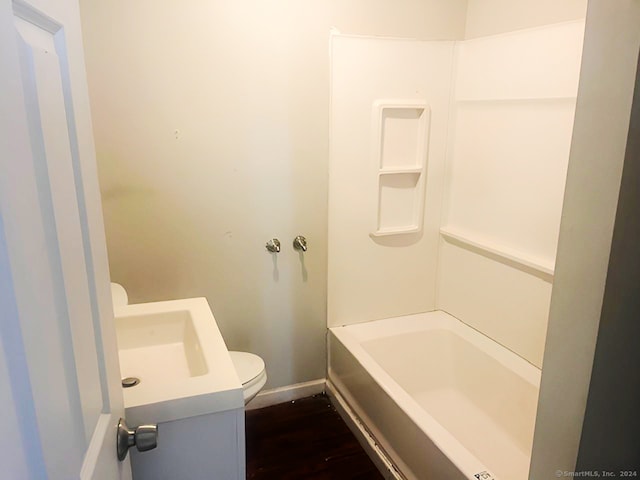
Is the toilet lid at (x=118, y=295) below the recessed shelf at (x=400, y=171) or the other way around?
below

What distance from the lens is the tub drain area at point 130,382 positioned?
1.41 metres

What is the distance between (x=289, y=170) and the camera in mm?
2258

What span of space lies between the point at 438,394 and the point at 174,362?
1.49m

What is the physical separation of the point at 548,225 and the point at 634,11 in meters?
1.51

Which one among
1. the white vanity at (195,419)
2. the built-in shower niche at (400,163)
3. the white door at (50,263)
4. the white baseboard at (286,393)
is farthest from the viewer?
the white baseboard at (286,393)

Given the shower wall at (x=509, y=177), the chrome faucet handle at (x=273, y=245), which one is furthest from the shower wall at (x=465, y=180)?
the chrome faucet handle at (x=273, y=245)

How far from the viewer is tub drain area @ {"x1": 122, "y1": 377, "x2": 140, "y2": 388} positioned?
4.62 ft

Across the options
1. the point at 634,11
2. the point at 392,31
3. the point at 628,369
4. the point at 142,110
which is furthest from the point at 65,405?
the point at 392,31

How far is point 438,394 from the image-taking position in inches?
98.2

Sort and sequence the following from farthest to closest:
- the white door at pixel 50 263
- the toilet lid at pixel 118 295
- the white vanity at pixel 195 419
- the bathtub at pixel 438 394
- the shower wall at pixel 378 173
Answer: the shower wall at pixel 378 173 → the toilet lid at pixel 118 295 → the bathtub at pixel 438 394 → the white vanity at pixel 195 419 → the white door at pixel 50 263

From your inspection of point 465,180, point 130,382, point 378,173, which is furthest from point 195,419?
point 465,180

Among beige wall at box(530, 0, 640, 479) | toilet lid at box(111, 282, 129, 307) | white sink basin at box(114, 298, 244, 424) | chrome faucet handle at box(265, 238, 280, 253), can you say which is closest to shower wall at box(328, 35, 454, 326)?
chrome faucet handle at box(265, 238, 280, 253)

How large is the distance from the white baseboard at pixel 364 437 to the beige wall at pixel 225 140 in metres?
0.43

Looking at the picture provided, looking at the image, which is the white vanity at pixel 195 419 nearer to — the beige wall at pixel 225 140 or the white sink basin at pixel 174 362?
the white sink basin at pixel 174 362
